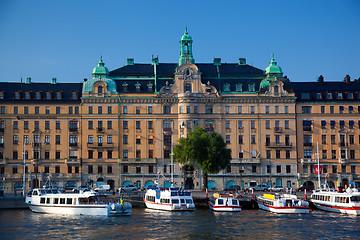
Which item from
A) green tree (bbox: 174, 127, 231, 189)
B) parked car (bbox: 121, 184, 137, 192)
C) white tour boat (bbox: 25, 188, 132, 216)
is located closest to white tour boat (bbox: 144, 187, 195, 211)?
white tour boat (bbox: 25, 188, 132, 216)

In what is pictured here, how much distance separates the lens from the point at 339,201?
99.6m

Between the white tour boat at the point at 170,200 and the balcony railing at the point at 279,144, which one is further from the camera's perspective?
the balcony railing at the point at 279,144

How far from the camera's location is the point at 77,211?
314 feet

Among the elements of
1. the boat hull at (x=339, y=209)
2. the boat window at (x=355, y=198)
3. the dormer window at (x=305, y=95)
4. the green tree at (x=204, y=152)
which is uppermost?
the dormer window at (x=305, y=95)

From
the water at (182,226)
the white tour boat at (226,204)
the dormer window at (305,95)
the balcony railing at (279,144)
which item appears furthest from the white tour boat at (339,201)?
the dormer window at (305,95)

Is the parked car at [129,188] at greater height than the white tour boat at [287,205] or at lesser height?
greater

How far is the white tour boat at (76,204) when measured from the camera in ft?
307

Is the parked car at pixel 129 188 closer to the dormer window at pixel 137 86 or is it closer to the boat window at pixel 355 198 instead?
the dormer window at pixel 137 86

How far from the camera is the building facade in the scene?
142 meters

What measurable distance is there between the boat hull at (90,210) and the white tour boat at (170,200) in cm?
816

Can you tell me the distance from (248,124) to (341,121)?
2375cm

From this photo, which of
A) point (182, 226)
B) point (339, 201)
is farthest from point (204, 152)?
point (182, 226)

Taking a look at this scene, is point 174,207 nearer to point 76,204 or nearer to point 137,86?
point 76,204

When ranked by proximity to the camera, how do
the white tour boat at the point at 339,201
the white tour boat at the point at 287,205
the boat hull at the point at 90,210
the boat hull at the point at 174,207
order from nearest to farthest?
the boat hull at the point at 90,210 → the white tour boat at the point at 339,201 → the white tour boat at the point at 287,205 → the boat hull at the point at 174,207
